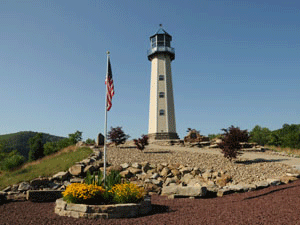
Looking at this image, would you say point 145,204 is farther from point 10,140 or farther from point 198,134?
point 10,140

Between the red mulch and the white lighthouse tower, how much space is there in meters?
24.5

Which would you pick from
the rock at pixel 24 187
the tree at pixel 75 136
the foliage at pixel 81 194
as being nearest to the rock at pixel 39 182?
the rock at pixel 24 187

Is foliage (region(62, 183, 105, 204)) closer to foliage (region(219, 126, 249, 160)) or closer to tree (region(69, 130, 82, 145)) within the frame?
foliage (region(219, 126, 249, 160))

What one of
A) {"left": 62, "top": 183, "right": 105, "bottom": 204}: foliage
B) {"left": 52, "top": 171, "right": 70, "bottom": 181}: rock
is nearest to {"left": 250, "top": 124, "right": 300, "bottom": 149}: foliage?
{"left": 52, "top": 171, "right": 70, "bottom": 181}: rock

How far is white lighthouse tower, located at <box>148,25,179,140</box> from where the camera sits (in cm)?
3484

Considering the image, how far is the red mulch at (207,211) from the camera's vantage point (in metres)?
7.00

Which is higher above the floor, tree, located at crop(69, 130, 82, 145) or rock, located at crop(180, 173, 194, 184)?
tree, located at crop(69, 130, 82, 145)

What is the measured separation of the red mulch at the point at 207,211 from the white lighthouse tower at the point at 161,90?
24468 millimetres

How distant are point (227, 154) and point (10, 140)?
354 feet

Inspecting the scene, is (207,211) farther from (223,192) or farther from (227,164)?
(227,164)

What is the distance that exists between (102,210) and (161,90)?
29.0 metres

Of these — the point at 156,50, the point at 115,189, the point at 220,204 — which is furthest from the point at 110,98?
the point at 156,50

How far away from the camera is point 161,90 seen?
35594mm

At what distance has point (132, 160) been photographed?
18234 mm
